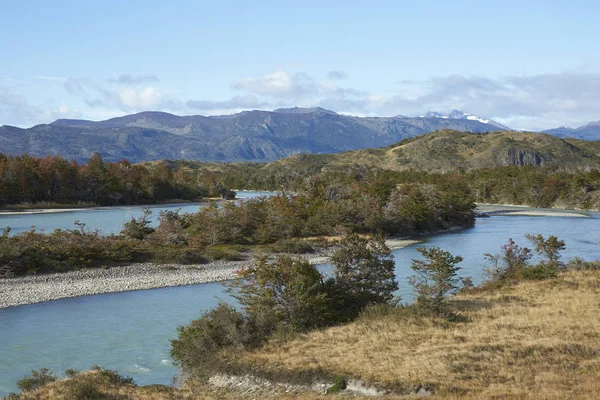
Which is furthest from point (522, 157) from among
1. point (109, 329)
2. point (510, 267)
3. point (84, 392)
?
point (84, 392)

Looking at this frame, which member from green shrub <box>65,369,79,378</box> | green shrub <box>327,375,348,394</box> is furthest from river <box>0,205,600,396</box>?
green shrub <box>327,375,348,394</box>

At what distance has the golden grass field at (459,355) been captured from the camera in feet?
47.5

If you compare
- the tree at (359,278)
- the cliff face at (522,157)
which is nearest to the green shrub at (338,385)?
the tree at (359,278)

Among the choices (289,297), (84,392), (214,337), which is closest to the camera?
(84,392)

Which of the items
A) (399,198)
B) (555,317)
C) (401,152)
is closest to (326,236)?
(399,198)

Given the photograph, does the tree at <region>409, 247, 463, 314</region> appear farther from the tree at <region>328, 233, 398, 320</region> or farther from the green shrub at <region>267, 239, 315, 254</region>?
the green shrub at <region>267, 239, 315, 254</region>

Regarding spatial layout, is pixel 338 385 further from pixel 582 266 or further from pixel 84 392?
pixel 582 266

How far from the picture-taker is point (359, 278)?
24.5 meters

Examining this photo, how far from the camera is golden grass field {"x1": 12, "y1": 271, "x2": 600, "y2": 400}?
1448 cm

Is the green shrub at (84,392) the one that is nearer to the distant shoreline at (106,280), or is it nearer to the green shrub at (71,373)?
the green shrub at (71,373)

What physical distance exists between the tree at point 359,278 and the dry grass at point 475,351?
174 cm

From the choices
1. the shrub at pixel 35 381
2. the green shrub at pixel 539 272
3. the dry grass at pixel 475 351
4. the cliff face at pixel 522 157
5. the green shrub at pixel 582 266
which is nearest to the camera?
the dry grass at pixel 475 351

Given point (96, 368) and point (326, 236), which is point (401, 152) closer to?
point (326, 236)

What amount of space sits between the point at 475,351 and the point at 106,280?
2486cm
